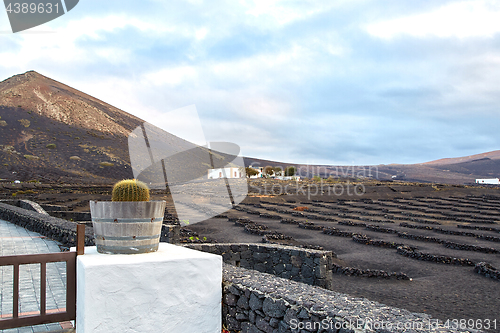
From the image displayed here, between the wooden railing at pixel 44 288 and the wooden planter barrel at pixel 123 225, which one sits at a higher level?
the wooden planter barrel at pixel 123 225

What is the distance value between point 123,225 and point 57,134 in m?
89.9

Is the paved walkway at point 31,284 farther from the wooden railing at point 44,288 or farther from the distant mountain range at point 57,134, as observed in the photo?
the distant mountain range at point 57,134

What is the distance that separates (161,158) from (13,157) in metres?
67.6

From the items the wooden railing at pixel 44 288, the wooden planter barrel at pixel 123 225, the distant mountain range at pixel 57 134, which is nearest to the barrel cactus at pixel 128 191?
the wooden planter barrel at pixel 123 225

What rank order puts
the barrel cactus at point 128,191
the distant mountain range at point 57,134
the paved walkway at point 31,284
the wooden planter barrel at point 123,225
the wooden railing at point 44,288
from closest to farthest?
the wooden railing at point 44,288, the wooden planter barrel at point 123,225, the barrel cactus at point 128,191, the paved walkway at point 31,284, the distant mountain range at point 57,134

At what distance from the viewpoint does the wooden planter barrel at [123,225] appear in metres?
3.90

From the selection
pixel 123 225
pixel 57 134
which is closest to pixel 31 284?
pixel 123 225

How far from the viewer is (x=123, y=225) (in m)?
3.91

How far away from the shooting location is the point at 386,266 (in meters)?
12.9

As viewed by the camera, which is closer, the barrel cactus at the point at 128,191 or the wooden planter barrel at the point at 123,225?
the wooden planter barrel at the point at 123,225

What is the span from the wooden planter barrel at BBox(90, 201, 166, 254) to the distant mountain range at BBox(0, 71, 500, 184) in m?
45.3

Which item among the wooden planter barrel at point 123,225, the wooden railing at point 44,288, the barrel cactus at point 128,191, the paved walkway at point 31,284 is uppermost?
the barrel cactus at point 128,191

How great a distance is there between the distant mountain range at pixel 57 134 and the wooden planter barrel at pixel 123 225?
4531 cm

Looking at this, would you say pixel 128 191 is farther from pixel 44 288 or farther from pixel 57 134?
pixel 57 134
